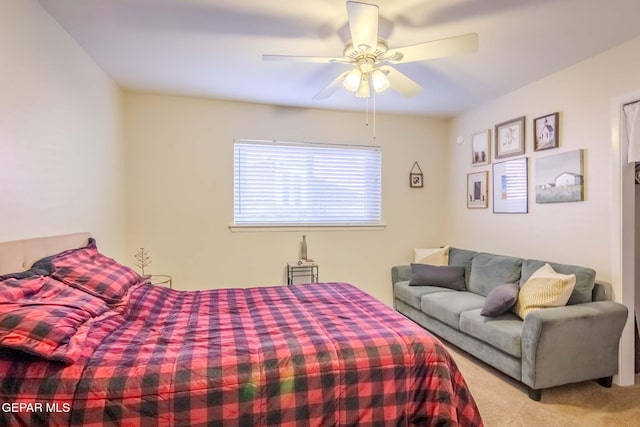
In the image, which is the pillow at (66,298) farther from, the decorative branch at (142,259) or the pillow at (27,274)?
the decorative branch at (142,259)

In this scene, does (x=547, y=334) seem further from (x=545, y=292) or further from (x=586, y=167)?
(x=586, y=167)

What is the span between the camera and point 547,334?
2.35m

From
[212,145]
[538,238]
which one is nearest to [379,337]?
[538,238]

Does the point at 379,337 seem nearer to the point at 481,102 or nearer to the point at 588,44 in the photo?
the point at 588,44

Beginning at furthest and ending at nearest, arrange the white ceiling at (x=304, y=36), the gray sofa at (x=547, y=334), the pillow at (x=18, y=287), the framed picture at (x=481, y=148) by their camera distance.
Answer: the framed picture at (x=481, y=148)
the gray sofa at (x=547, y=334)
the white ceiling at (x=304, y=36)
the pillow at (x=18, y=287)

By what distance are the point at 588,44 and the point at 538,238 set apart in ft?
5.42

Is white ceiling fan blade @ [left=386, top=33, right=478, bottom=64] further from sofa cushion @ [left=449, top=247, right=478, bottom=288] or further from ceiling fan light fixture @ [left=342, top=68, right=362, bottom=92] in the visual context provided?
sofa cushion @ [left=449, top=247, right=478, bottom=288]

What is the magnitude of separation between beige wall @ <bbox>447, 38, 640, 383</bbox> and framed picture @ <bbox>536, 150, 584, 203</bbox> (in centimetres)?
5

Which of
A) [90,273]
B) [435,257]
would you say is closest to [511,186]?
[435,257]

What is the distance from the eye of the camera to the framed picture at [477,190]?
4.03 metres

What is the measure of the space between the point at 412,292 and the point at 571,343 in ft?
5.13

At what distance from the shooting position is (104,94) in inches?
123

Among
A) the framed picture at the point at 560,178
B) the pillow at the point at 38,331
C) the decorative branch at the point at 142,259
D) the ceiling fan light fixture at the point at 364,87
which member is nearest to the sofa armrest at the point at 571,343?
the framed picture at the point at 560,178

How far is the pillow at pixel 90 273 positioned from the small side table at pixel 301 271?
1.91 metres
